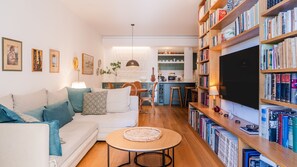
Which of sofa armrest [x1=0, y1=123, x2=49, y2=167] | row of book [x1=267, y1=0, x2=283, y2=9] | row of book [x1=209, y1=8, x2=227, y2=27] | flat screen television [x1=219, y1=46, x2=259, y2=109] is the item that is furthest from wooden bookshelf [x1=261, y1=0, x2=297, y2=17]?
sofa armrest [x1=0, y1=123, x2=49, y2=167]

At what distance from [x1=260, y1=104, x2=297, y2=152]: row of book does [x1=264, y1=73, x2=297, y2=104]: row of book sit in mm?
117

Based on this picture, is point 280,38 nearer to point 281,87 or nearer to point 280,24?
point 280,24

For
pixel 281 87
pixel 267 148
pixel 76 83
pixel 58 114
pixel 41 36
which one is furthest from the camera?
pixel 76 83

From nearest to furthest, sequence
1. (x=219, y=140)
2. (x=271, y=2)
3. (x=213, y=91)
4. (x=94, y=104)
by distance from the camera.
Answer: (x=271, y=2) → (x=219, y=140) → (x=213, y=91) → (x=94, y=104)

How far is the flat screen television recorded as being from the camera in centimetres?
234

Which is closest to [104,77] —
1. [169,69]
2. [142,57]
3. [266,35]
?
[142,57]

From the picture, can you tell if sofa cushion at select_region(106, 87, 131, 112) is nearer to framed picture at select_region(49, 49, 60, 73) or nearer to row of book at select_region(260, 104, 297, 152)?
framed picture at select_region(49, 49, 60, 73)

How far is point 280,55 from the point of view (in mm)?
1776

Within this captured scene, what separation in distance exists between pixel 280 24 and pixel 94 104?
302cm

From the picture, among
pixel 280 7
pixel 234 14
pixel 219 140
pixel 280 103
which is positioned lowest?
pixel 219 140

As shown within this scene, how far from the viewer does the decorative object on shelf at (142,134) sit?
2.22 m

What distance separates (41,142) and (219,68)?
2919 mm

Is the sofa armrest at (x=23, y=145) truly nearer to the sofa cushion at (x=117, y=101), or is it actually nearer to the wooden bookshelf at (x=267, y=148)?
the wooden bookshelf at (x=267, y=148)

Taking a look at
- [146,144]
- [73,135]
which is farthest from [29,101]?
[146,144]
